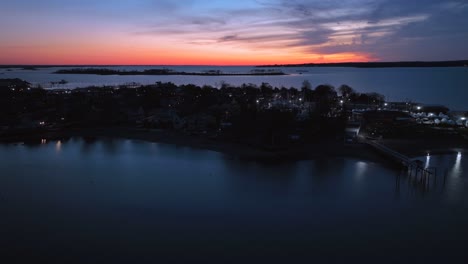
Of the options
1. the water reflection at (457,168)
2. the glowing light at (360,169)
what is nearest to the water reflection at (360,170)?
the glowing light at (360,169)

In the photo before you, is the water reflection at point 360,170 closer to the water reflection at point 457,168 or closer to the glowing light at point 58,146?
the water reflection at point 457,168

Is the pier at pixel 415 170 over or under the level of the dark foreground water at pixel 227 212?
over

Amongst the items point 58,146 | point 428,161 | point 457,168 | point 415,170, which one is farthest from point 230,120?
point 457,168

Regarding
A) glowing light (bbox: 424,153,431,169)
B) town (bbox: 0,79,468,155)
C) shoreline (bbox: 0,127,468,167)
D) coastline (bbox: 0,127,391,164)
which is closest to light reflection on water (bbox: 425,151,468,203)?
glowing light (bbox: 424,153,431,169)

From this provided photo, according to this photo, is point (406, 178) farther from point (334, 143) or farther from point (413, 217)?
point (334, 143)

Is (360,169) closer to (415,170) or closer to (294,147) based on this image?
(415,170)

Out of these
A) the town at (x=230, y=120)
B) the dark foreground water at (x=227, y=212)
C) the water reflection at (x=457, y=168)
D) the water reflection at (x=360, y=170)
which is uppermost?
the town at (x=230, y=120)

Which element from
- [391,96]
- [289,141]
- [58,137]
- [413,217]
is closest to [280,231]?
[413,217]

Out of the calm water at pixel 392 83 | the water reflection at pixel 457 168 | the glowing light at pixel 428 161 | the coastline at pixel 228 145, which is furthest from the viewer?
the calm water at pixel 392 83

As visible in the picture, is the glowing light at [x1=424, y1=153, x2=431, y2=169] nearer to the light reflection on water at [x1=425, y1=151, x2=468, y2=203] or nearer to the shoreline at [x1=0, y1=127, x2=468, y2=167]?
the light reflection on water at [x1=425, y1=151, x2=468, y2=203]
